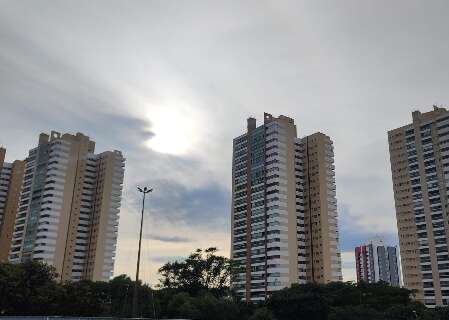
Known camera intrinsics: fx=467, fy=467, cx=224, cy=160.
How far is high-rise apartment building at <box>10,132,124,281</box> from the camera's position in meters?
139

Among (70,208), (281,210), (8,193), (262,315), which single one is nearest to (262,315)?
(262,315)

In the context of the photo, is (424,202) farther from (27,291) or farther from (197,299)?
(27,291)

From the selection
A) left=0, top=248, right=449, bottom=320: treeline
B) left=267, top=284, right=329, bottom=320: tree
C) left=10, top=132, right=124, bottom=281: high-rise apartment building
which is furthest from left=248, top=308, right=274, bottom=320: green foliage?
left=10, top=132, right=124, bottom=281: high-rise apartment building

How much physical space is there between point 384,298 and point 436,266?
129ft

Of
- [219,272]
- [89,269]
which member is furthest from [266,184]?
[89,269]

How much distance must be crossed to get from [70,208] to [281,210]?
6714 cm

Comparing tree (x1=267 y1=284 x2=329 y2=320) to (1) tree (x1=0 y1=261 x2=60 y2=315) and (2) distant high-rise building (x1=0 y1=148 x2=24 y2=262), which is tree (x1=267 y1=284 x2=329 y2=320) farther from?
(2) distant high-rise building (x1=0 y1=148 x2=24 y2=262)

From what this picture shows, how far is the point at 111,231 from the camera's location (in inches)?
5763

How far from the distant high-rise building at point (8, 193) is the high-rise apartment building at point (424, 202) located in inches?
5093

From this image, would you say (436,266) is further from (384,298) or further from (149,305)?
(149,305)

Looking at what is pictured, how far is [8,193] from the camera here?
171625mm

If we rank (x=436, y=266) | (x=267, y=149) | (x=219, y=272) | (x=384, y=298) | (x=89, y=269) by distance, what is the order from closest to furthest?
(x=384, y=298)
(x=219, y=272)
(x=436, y=266)
(x=267, y=149)
(x=89, y=269)

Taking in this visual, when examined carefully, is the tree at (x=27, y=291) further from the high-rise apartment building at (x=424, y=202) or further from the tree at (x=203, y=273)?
the high-rise apartment building at (x=424, y=202)

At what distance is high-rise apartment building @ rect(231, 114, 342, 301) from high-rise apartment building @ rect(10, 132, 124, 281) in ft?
135
